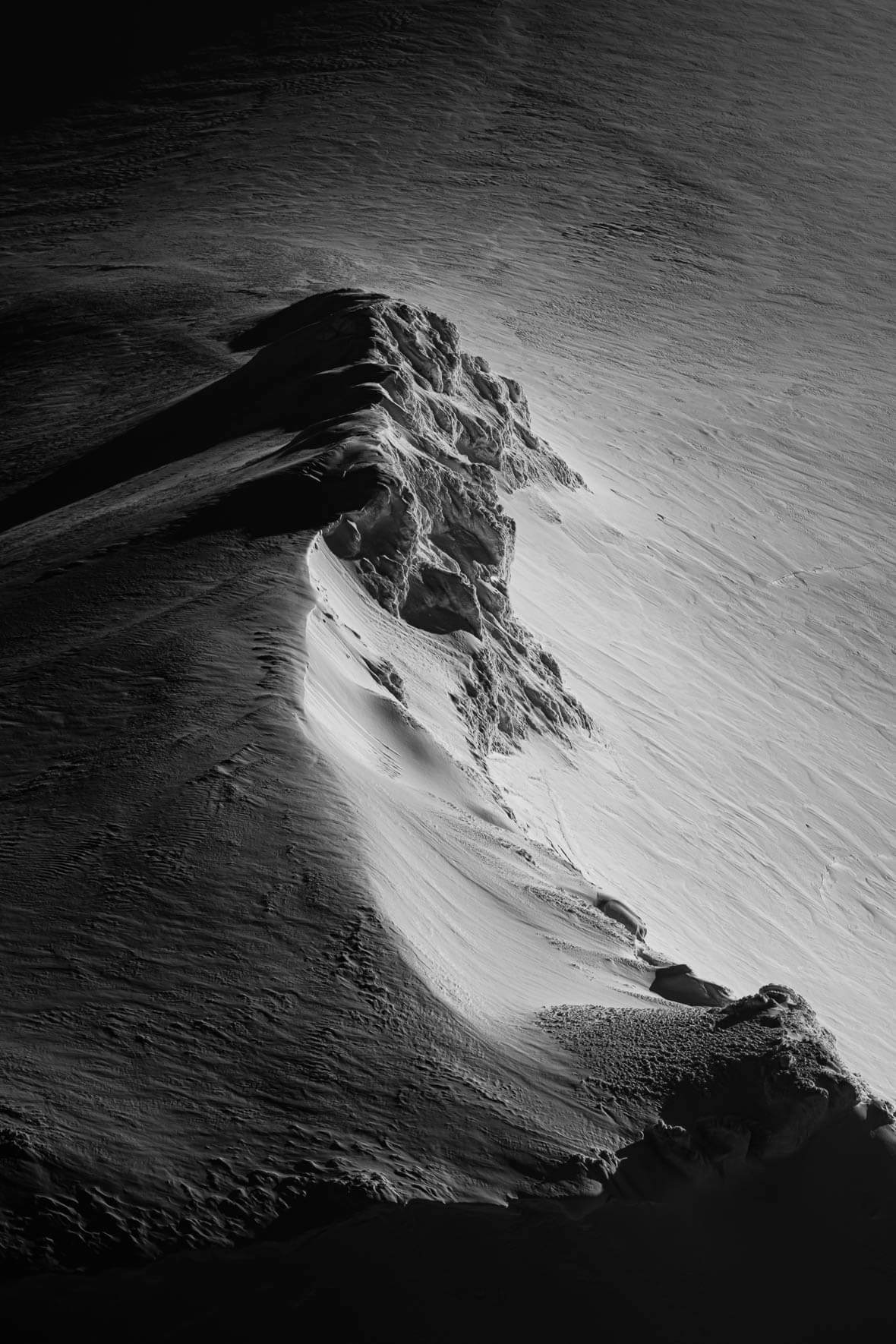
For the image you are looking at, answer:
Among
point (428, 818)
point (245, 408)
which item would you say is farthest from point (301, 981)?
point (245, 408)

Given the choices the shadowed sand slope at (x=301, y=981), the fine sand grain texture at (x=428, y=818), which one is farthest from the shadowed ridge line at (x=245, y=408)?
the shadowed sand slope at (x=301, y=981)

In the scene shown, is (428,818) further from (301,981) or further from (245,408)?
(245,408)

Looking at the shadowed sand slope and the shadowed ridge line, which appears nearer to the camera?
the shadowed sand slope

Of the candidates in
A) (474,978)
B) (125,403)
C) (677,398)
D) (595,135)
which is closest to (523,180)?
(595,135)

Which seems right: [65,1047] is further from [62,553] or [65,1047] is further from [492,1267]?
[62,553]

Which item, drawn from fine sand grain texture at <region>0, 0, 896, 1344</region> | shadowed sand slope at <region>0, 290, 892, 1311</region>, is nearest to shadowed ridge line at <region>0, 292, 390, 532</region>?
fine sand grain texture at <region>0, 0, 896, 1344</region>

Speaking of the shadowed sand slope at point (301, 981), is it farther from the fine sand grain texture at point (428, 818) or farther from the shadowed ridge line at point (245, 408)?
the shadowed ridge line at point (245, 408)

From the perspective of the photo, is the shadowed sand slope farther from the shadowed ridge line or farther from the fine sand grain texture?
the shadowed ridge line

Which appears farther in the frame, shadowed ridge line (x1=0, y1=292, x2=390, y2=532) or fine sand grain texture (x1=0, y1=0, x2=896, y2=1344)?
shadowed ridge line (x1=0, y1=292, x2=390, y2=532)
